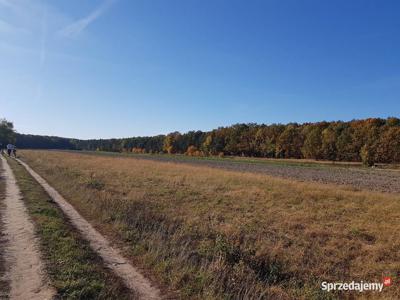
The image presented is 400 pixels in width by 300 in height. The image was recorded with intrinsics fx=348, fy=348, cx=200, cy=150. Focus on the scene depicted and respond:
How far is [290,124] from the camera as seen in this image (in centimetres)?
11412

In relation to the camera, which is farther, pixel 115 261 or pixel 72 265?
pixel 115 261

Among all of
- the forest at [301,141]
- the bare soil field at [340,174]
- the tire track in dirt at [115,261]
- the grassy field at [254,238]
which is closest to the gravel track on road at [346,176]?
the bare soil field at [340,174]

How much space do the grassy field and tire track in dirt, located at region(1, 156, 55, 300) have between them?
2.31 m

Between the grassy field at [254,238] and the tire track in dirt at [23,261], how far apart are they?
2314 millimetres

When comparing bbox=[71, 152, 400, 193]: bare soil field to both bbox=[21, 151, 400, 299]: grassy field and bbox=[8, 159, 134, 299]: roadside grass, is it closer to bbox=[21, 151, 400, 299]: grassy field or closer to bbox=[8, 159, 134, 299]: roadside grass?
bbox=[21, 151, 400, 299]: grassy field

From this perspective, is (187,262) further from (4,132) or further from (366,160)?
(4,132)

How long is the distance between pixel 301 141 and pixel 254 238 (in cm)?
9523

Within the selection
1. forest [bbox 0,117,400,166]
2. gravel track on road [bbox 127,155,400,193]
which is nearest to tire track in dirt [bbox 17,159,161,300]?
gravel track on road [bbox 127,155,400,193]

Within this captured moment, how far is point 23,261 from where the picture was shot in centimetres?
813

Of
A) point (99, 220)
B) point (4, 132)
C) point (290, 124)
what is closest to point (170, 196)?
point (99, 220)

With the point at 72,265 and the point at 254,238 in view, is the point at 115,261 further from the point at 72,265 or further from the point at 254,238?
the point at 254,238

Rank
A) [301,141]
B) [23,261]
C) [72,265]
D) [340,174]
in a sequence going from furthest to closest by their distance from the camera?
[301,141]
[340,174]
[23,261]
[72,265]

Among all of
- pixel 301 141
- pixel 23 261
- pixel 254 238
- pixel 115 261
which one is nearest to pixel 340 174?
pixel 254 238

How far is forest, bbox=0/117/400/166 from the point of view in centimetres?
7719
